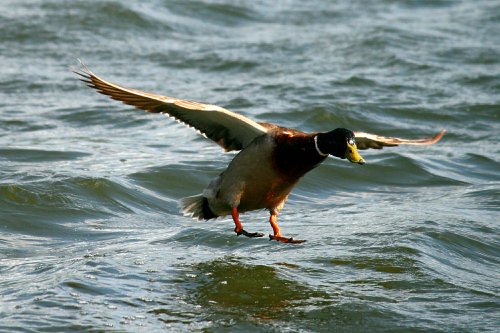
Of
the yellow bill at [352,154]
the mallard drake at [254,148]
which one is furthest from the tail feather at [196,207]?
the yellow bill at [352,154]

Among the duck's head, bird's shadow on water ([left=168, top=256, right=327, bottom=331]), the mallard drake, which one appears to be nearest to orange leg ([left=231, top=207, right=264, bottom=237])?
the mallard drake

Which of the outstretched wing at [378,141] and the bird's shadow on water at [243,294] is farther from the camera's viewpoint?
the outstretched wing at [378,141]

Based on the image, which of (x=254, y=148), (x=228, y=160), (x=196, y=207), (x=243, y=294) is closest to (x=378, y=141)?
(x=254, y=148)

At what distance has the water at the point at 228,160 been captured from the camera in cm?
615

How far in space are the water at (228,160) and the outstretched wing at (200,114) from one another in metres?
0.84

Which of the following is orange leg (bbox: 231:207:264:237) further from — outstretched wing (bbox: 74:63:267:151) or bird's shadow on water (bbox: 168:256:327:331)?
outstretched wing (bbox: 74:63:267:151)

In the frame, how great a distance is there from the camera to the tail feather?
7.57 meters

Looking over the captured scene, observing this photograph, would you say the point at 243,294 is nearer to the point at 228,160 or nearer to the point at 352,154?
the point at 352,154

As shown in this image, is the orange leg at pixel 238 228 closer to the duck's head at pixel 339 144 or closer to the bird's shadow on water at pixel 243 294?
the bird's shadow on water at pixel 243 294

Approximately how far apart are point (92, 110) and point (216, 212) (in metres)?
5.22

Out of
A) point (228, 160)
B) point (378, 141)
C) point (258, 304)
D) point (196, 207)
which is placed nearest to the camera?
point (258, 304)

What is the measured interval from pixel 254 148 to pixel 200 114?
17.3 inches

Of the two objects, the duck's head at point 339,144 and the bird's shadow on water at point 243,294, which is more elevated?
the duck's head at point 339,144

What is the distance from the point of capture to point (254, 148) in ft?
22.9
